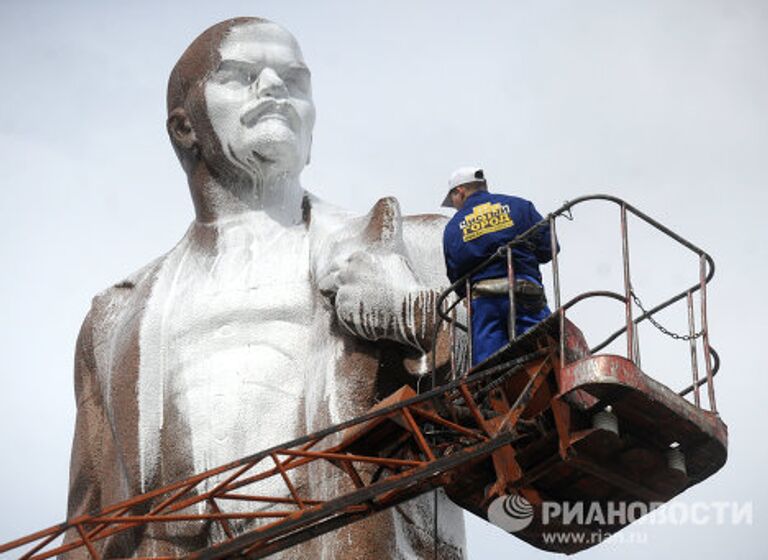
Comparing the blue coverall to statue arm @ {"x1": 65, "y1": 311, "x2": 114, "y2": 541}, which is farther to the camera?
statue arm @ {"x1": 65, "y1": 311, "x2": 114, "y2": 541}

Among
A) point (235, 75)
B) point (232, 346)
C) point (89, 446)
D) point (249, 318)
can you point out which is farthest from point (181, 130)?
point (89, 446)

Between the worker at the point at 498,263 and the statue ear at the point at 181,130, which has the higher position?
the statue ear at the point at 181,130

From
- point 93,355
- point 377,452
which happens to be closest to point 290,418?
point 377,452

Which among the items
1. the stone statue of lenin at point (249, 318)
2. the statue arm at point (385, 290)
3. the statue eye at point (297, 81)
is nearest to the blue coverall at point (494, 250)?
the statue arm at point (385, 290)

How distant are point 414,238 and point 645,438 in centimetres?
424

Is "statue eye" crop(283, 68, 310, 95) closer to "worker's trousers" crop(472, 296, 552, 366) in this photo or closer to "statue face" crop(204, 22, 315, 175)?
"statue face" crop(204, 22, 315, 175)

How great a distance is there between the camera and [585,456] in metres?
24.4

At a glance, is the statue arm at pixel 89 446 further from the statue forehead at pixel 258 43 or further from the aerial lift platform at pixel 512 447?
the statue forehead at pixel 258 43

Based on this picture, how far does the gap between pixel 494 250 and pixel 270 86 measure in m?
4.10

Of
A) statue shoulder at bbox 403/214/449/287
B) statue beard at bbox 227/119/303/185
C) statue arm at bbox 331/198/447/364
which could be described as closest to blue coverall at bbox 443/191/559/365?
statue arm at bbox 331/198/447/364

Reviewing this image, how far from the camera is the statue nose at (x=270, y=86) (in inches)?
1093

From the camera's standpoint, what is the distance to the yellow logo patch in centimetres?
2491

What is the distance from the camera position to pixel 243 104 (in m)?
27.8

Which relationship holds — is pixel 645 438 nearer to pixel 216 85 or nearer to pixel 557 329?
pixel 557 329
